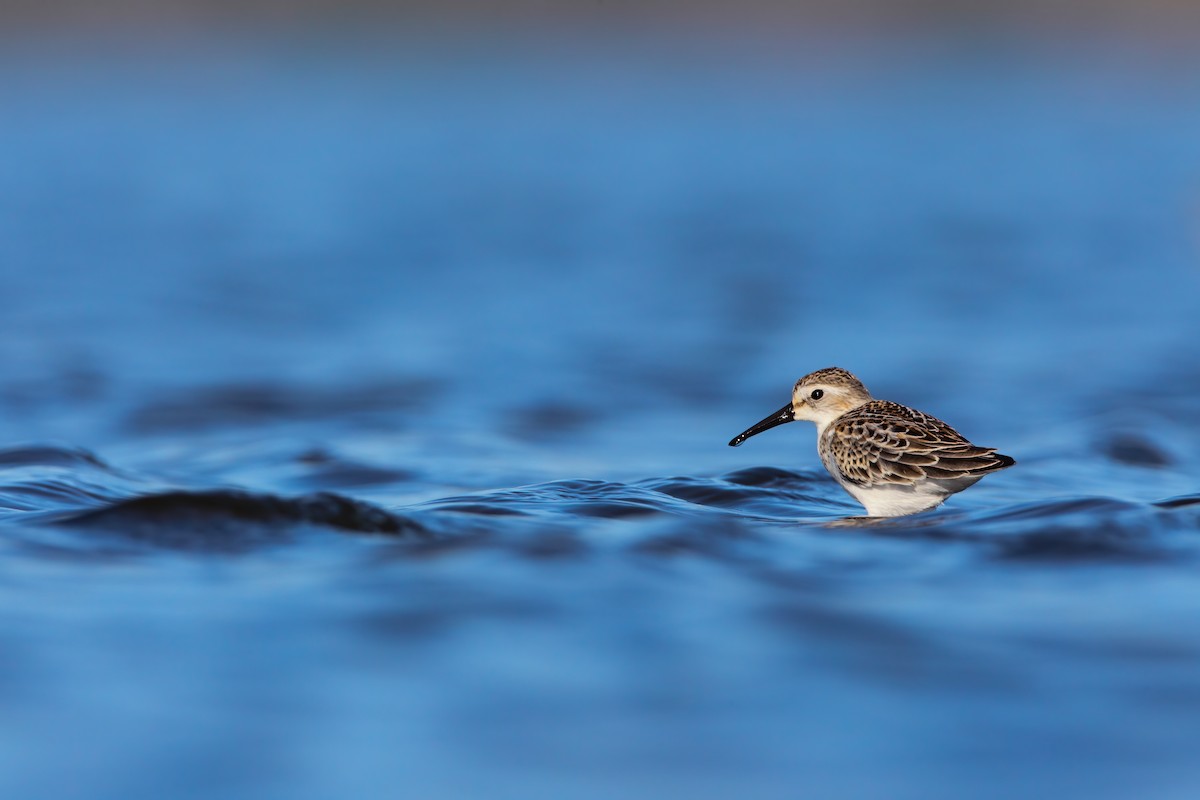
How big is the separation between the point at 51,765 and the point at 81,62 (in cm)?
2666

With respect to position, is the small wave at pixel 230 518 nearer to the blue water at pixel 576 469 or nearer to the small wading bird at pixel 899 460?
the blue water at pixel 576 469

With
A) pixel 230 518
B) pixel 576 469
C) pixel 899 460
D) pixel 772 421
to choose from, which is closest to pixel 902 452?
pixel 899 460

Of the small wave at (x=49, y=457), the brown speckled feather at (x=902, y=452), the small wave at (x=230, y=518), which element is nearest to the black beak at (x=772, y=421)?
the brown speckled feather at (x=902, y=452)

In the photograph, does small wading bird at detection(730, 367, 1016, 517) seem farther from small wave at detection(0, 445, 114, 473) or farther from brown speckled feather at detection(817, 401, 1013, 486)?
small wave at detection(0, 445, 114, 473)

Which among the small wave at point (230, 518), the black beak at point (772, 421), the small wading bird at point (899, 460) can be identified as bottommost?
the small wave at point (230, 518)

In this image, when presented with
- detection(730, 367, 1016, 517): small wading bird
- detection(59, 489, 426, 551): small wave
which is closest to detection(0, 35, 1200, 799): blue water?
detection(59, 489, 426, 551): small wave

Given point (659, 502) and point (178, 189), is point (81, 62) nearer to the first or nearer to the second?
point (178, 189)

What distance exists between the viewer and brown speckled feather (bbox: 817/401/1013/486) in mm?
7402

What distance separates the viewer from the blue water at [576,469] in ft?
14.7

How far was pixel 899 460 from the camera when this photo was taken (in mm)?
7590

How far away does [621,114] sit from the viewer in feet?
92.3

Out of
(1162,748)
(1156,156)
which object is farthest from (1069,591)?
(1156,156)

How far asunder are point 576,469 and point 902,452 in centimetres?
188

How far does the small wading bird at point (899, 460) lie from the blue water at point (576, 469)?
20 centimetres
